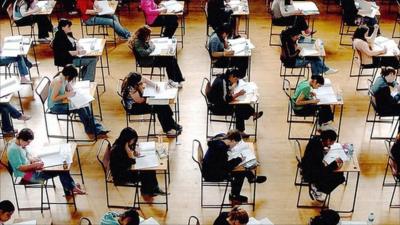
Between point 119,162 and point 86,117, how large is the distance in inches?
79.3

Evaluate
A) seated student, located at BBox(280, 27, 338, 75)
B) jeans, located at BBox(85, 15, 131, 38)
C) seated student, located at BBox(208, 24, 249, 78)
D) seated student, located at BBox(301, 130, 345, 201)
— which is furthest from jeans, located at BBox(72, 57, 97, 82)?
seated student, located at BBox(301, 130, 345, 201)

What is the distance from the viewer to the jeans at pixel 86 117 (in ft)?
29.2

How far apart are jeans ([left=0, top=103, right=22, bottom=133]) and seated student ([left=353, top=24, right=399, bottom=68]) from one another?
5426 mm

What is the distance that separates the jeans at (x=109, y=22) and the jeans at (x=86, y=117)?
272cm

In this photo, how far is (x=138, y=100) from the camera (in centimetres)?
895

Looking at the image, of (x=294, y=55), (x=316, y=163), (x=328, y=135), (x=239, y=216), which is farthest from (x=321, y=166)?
(x=294, y=55)

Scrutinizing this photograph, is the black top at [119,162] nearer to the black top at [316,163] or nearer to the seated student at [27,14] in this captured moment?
the black top at [316,163]

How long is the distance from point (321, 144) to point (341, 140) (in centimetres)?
190

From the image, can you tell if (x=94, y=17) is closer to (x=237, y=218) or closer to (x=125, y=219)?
(x=125, y=219)

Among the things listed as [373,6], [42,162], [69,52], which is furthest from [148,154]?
[373,6]

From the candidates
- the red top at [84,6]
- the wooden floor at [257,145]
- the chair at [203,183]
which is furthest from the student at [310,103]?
the red top at [84,6]

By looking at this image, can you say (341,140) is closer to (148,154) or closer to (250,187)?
(250,187)

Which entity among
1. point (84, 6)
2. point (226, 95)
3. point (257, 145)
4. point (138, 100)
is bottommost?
point (257, 145)

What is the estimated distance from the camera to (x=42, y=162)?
754 cm
